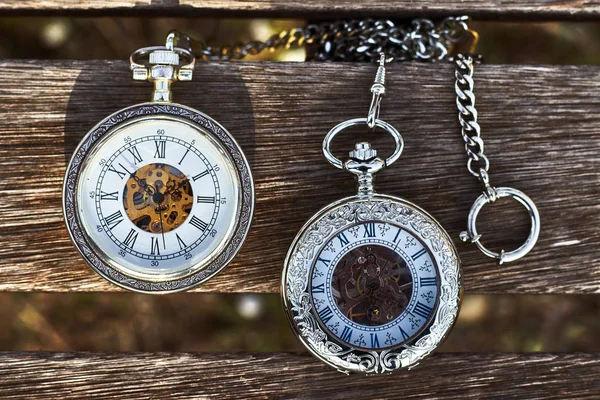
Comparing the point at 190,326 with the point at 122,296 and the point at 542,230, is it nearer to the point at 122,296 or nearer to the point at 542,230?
the point at 122,296

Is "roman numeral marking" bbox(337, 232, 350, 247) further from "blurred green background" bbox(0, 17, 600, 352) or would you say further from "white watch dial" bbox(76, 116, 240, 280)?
"blurred green background" bbox(0, 17, 600, 352)

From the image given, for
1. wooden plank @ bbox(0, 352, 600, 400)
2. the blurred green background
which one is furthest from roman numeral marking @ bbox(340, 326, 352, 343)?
the blurred green background

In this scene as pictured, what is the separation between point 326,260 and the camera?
129 centimetres

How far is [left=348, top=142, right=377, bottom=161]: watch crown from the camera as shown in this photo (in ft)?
4.22

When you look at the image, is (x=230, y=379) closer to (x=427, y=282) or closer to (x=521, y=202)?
(x=427, y=282)

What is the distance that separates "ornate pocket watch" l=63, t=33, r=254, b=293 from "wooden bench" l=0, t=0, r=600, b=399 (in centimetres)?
12

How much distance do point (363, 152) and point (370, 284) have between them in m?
0.30

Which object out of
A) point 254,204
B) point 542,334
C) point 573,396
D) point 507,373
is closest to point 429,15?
point 254,204

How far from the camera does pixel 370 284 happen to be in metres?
1.29

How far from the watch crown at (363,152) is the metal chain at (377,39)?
0.33 metres

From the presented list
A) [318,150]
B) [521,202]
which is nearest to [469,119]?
[521,202]

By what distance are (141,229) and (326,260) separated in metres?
0.43

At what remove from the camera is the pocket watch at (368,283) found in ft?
4.23

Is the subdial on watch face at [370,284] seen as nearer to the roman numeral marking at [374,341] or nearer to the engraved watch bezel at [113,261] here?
the roman numeral marking at [374,341]
